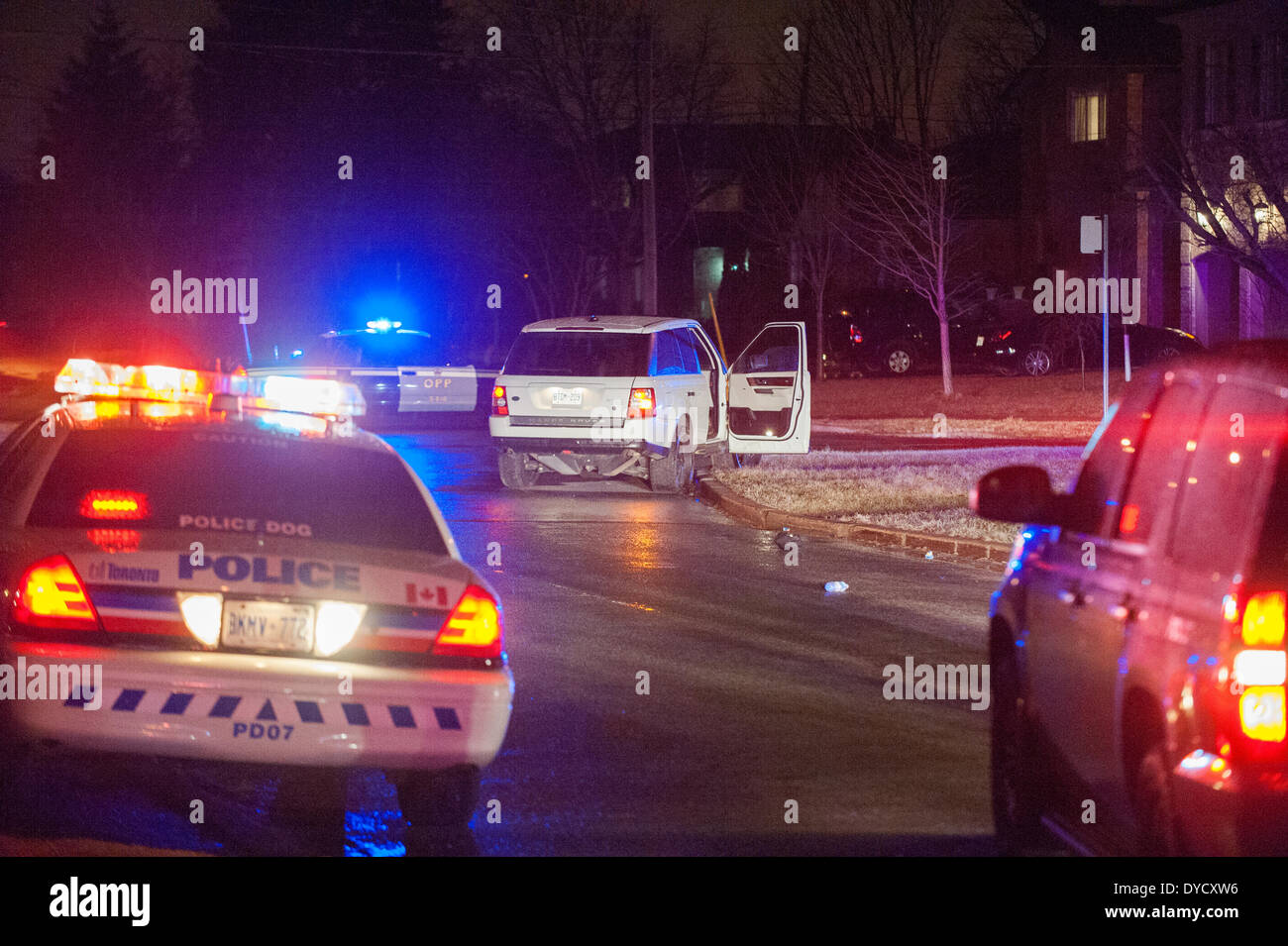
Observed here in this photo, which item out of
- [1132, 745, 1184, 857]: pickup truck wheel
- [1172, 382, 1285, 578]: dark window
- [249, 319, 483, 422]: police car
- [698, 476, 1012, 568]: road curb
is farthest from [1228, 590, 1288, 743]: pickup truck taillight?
[249, 319, 483, 422]: police car

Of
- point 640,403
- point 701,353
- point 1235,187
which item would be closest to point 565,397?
point 640,403

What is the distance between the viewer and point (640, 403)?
16828mm

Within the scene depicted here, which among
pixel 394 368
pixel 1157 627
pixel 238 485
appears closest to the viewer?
pixel 1157 627

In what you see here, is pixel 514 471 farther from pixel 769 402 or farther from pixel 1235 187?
pixel 1235 187

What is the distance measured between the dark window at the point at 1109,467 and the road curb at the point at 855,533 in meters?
7.51

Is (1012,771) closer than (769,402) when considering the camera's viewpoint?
Yes

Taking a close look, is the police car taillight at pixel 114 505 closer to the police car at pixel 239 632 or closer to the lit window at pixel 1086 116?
the police car at pixel 239 632

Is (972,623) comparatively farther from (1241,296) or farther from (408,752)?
(1241,296)

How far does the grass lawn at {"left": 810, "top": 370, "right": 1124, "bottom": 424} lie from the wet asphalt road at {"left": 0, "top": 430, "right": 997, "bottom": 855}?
15601 millimetres

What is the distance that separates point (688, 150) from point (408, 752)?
1688 inches

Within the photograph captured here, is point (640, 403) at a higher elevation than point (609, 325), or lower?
lower

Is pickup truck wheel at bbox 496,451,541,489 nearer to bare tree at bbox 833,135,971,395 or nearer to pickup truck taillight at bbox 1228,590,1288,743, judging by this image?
pickup truck taillight at bbox 1228,590,1288,743

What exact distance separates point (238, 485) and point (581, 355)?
37.2 ft
